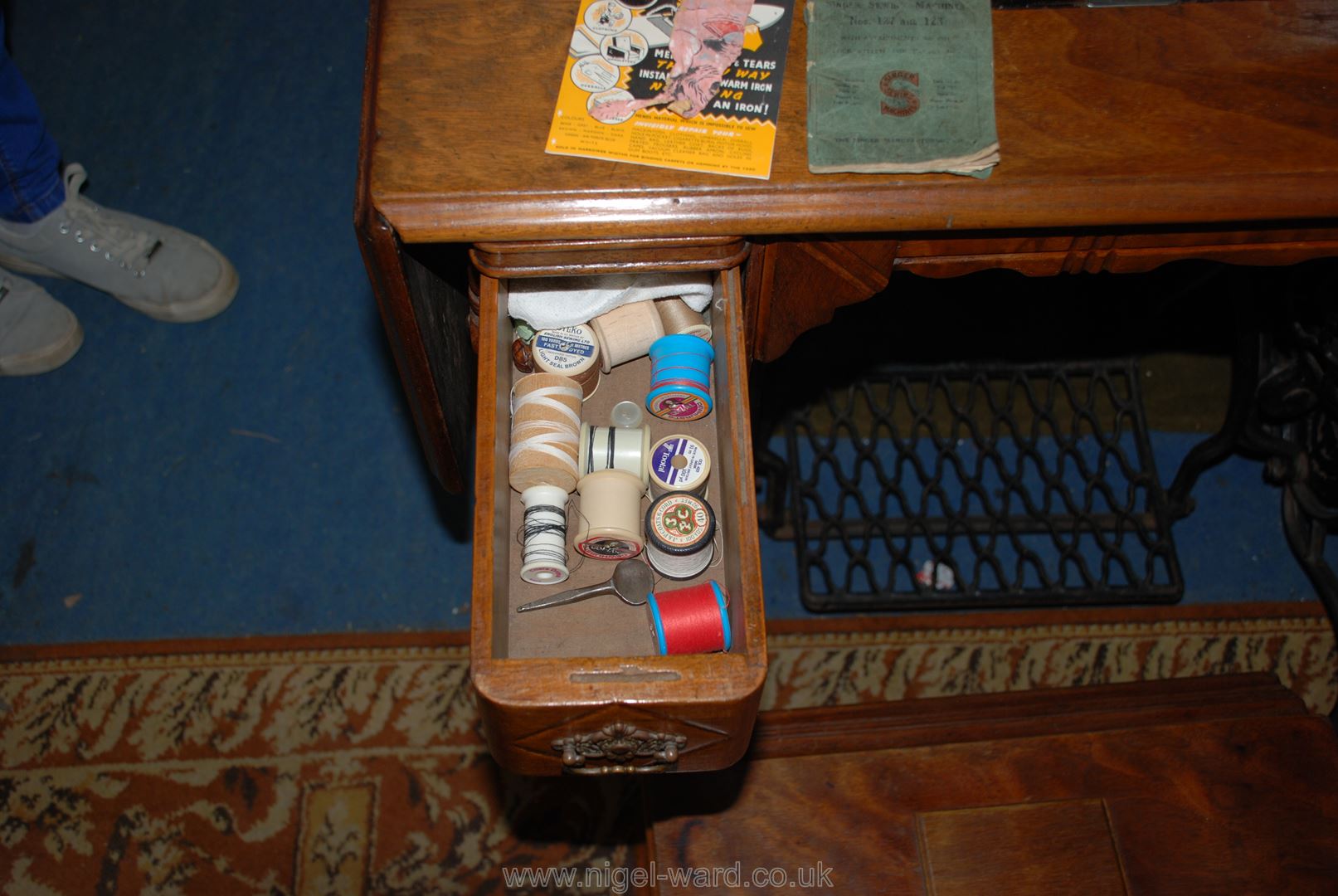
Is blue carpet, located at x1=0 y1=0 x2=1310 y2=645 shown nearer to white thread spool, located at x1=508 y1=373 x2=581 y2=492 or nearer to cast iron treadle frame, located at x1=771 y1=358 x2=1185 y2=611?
cast iron treadle frame, located at x1=771 y1=358 x2=1185 y2=611

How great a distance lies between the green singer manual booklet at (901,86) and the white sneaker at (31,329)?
5.12 feet

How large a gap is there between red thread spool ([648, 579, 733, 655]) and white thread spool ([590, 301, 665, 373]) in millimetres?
301

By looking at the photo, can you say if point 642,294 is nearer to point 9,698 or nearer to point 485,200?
point 485,200

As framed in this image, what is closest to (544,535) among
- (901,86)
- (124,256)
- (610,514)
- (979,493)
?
(610,514)

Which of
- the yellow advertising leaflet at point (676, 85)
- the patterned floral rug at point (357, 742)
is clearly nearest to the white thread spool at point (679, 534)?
the yellow advertising leaflet at point (676, 85)

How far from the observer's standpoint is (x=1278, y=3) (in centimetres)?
106

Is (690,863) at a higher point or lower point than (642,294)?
lower

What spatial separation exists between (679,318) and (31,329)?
1.42 m


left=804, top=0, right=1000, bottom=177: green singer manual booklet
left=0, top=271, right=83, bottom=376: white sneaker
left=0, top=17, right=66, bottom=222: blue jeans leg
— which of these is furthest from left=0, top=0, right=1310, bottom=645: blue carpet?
left=804, top=0, right=1000, bottom=177: green singer manual booklet

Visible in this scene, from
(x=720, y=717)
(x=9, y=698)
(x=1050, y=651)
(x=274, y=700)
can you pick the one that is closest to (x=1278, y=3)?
(x=720, y=717)

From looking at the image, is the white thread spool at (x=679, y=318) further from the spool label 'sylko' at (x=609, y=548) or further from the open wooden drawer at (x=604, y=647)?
the spool label 'sylko' at (x=609, y=548)

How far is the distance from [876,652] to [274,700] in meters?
0.99

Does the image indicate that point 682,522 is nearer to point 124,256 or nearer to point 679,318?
point 679,318

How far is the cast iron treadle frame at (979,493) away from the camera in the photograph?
1.71 m
